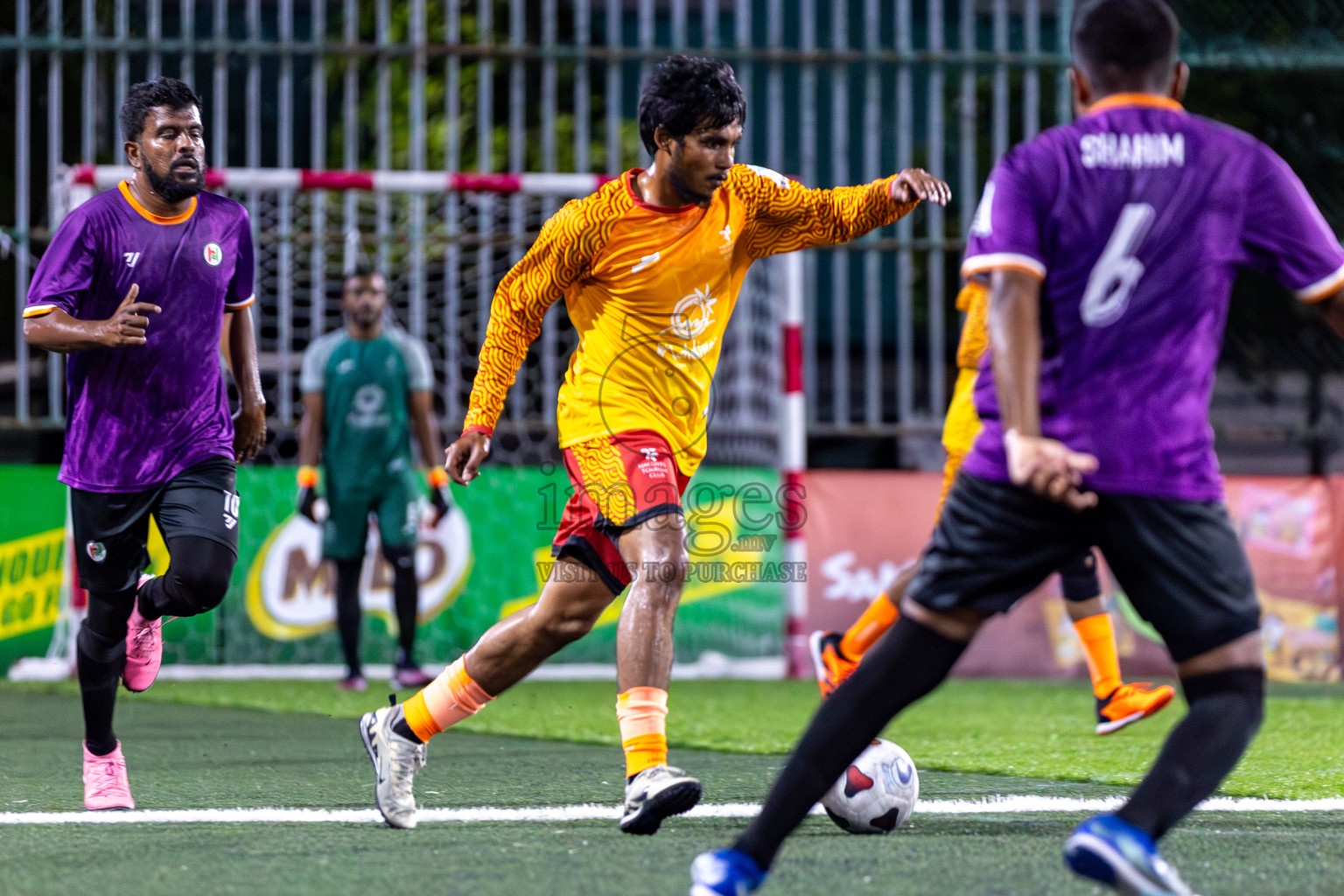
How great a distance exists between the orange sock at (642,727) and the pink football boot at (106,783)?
1494 millimetres

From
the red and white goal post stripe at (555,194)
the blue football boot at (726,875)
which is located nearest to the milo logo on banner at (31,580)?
the red and white goal post stripe at (555,194)

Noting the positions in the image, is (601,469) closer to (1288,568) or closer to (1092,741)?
(1092,741)

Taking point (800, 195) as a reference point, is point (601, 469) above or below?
below

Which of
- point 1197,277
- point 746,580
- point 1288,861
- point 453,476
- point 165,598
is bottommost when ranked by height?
point 746,580

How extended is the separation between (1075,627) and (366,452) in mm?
4115

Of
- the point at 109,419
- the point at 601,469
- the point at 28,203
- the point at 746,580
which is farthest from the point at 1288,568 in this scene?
the point at 28,203

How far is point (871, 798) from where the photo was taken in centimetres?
416

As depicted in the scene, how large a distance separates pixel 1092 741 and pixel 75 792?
3707 millimetres

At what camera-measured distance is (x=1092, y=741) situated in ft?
21.2

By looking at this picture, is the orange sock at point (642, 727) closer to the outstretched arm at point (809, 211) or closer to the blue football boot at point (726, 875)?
the blue football boot at point (726, 875)

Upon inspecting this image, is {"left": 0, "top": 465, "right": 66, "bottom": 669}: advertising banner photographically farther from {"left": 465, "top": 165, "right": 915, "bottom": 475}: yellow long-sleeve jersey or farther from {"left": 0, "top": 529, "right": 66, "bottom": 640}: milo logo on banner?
{"left": 465, "top": 165, "right": 915, "bottom": 475}: yellow long-sleeve jersey

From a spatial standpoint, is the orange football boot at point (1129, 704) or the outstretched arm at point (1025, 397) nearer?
the outstretched arm at point (1025, 397)

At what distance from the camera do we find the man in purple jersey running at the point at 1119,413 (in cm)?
298

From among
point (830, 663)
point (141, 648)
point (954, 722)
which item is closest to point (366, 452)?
point (954, 722)
